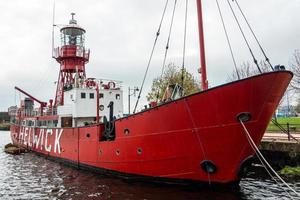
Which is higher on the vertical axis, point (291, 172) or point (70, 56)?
point (70, 56)

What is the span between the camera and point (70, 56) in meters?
24.4

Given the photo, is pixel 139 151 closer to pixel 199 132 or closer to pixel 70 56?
pixel 199 132

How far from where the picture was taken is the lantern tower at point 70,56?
24.6 m

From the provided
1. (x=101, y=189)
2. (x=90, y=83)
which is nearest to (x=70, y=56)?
(x=90, y=83)

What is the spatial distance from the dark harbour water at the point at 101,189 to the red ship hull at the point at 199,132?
1.75 ft

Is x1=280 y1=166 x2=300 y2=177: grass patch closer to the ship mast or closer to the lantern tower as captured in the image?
the ship mast

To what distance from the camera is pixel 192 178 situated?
34.5ft

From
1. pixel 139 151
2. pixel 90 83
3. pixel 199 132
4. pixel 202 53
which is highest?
pixel 90 83

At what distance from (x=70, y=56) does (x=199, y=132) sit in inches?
682

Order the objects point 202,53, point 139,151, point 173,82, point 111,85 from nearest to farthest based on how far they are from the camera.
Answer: point 202,53, point 139,151, point 111,85, point 173,82

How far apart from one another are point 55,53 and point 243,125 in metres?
20.0

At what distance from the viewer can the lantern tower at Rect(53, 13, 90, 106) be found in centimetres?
2459

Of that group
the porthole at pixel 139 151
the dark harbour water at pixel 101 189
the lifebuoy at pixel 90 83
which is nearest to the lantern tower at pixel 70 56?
the lifebuoy at pixel 90 83

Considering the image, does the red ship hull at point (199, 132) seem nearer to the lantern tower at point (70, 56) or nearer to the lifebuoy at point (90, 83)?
the lifebuoy at point (90, 83)
